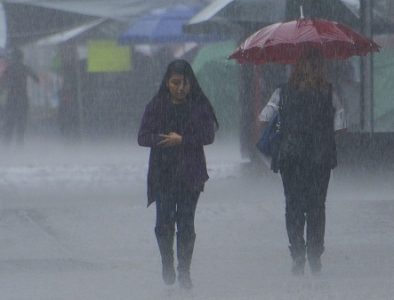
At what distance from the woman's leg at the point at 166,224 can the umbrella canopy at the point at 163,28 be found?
1205 centimetres

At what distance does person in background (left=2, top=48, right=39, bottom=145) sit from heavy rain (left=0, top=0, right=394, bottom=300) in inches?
0.9

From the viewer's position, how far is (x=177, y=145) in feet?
26.5

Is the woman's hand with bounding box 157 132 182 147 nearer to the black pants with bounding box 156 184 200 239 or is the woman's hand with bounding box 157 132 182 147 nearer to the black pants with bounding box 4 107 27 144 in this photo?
the black pants with bounding box 156 184 200 239

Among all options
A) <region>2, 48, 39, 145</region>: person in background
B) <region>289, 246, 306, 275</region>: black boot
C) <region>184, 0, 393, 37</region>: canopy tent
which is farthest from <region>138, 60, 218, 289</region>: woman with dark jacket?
<region>2, 48, 39, 145</region>: person in background

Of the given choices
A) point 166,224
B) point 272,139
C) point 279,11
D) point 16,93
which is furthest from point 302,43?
point 16,93

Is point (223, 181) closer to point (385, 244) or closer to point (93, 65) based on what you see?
point (385, 244)

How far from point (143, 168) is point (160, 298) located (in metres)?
8.84

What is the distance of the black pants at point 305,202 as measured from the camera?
8656 mm

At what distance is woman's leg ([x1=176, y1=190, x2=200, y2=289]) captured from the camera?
8125 millimetres

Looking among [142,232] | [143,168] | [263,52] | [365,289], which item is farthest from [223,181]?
[365,289]

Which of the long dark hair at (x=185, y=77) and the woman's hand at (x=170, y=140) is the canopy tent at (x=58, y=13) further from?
the woman's hand at (x=170, y=140)

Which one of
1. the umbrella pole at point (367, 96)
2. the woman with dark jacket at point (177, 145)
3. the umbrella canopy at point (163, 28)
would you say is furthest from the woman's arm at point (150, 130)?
the umbrella canopy at point (163, 28)

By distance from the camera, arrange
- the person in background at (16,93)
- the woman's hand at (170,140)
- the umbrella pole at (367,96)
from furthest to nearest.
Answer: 1. the person in background at (16,93)
2. the umbrella pole at (367,96)
3. the woman's hand at (170,140)

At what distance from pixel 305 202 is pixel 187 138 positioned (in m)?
1.10
